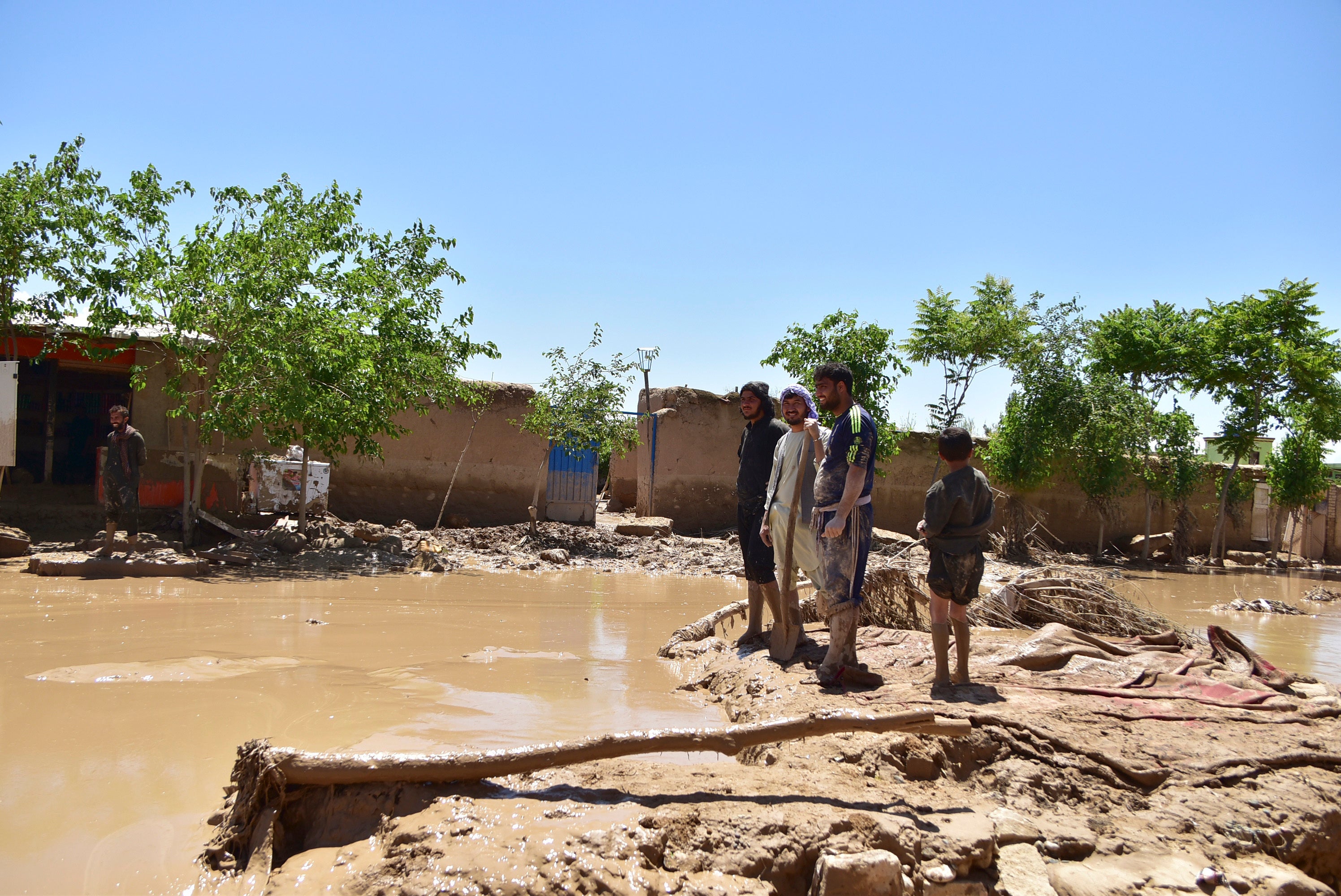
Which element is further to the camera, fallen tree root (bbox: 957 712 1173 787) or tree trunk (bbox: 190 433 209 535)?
tree trunk (bbox: 190 433 209 535)

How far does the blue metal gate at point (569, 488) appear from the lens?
44.4 feet

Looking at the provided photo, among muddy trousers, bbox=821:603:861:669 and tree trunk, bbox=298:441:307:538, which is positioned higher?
tree trunk, bbox=298:441:307:538

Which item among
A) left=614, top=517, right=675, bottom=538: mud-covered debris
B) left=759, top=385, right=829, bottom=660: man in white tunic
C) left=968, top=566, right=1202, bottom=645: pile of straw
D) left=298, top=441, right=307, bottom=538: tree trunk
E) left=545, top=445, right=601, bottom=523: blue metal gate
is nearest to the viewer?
left=759, top=385, right=829, bottom=660: man in white tunic

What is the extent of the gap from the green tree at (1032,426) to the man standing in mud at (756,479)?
10952 millimetres

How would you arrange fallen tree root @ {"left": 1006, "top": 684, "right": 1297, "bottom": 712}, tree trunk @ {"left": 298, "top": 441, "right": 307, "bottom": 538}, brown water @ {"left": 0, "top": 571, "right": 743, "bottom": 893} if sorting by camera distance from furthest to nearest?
tree trunk @ {"left": 298, "top": 441, "right": 307, "bottom": 538} → fallen tree root @ {"left": 1006, "top": 684, "right": 1297, "bottom": 712} → brown water @ {"left": 0, "top": 571, "right": 743, "bottom": 893}

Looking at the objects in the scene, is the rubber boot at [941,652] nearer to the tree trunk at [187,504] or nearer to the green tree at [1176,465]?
the tree trunk at [187,504]

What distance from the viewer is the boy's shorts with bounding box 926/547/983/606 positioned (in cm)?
387

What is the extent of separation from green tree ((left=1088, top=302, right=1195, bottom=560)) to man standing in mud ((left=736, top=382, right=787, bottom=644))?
13.8m

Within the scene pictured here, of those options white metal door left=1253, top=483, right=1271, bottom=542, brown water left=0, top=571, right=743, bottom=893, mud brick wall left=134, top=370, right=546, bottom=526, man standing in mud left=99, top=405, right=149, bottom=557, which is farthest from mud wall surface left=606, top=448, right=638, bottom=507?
white metal door left=1253, top=483, right=1271, bottom=542

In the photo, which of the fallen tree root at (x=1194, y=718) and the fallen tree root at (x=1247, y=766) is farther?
the fallen tree root at (x=1194, y=718)

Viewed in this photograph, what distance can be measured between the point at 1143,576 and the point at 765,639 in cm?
1096

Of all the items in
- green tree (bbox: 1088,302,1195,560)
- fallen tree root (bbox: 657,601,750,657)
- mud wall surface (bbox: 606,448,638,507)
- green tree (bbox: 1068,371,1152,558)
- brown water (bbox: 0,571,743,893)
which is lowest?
brown water (bbox: 0,571,743,893)

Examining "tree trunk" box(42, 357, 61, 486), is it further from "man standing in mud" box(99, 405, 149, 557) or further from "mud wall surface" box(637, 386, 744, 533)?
"mud wall surface" box(637, 386, 744, 533)

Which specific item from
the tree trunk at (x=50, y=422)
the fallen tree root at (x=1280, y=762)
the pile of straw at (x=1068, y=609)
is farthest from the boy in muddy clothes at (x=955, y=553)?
the tree trunk at (x=50, y=422)
